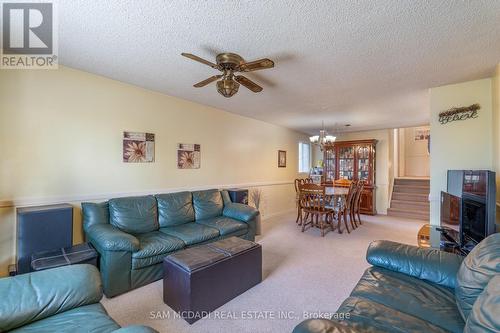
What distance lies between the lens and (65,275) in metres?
1.38

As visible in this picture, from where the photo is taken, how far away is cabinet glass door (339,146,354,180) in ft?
22.4

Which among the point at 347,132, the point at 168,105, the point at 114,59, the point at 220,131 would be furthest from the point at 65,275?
the point at 347,132

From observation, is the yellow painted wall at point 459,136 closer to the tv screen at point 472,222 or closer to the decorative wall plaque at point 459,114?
the decorative wall plaque at point 459,114

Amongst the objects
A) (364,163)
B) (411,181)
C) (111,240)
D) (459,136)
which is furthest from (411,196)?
(111,240)

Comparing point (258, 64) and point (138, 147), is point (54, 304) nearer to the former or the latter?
point (258, 64)

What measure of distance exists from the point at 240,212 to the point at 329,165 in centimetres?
452

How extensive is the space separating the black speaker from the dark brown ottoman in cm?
116

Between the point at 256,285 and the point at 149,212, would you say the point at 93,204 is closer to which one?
the point at 149,212

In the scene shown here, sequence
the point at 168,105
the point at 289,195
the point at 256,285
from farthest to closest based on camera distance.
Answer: the point at 289,195 → the point at 168,105 → the point at 256,285

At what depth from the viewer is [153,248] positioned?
244cm

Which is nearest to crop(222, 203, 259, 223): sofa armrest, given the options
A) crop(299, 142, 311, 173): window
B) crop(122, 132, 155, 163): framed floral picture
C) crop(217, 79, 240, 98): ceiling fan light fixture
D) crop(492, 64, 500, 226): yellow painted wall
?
crop(122, 132, 155, 163): framed floral picture

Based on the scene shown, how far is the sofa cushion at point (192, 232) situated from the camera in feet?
9.07

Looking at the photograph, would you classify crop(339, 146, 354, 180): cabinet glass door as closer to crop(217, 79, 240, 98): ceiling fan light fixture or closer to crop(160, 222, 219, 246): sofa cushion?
crop(160, 222, 219, 246): sofa cushion

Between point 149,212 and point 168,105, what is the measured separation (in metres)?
1.77
